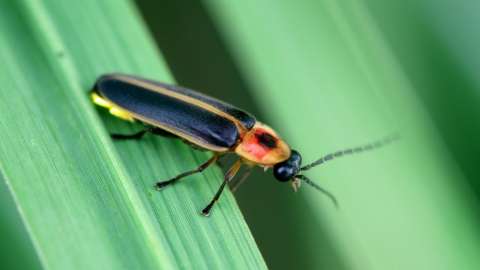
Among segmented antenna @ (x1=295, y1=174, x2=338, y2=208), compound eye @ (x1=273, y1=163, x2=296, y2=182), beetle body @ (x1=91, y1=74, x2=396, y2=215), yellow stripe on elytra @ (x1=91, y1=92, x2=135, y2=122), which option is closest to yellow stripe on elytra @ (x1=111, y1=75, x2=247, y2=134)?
beetle body @ (x1=91, y1=74, x2=396, y2=215)

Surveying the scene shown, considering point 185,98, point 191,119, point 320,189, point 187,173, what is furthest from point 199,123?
point 320,189

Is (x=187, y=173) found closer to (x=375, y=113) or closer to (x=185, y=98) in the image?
(x=185, y=98)

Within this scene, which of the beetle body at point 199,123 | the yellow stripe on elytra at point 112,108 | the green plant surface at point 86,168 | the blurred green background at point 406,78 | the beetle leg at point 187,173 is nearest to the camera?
the green plant surface at point 86,168

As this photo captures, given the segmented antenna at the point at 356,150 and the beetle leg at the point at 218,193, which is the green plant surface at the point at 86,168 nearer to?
the beetle leg at the point at 218,193

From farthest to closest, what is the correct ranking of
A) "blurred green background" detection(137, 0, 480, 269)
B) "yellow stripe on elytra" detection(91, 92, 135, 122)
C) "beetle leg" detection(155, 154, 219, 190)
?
"blurred green background" detection(137, 0, 480, 269) → "yellow stripe on elytra" detection(91, 92, 135, 122) → "beetle leg" detection(155, 154, 219, 190)

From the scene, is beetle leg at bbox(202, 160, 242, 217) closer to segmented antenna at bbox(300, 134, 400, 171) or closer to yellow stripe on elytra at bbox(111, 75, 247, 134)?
yellow stripe on elytra at bbox(111, 75, 247, 134)

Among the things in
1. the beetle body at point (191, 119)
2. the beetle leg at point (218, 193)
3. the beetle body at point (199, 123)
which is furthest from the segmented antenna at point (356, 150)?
the beetle leg at point (218, 193)

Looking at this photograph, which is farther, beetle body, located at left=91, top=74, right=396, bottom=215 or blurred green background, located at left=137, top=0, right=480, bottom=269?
blurred green background, located at left=137, top=0, right=480, bottom=269

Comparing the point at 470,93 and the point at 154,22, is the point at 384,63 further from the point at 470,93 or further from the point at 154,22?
the point at 154,22
